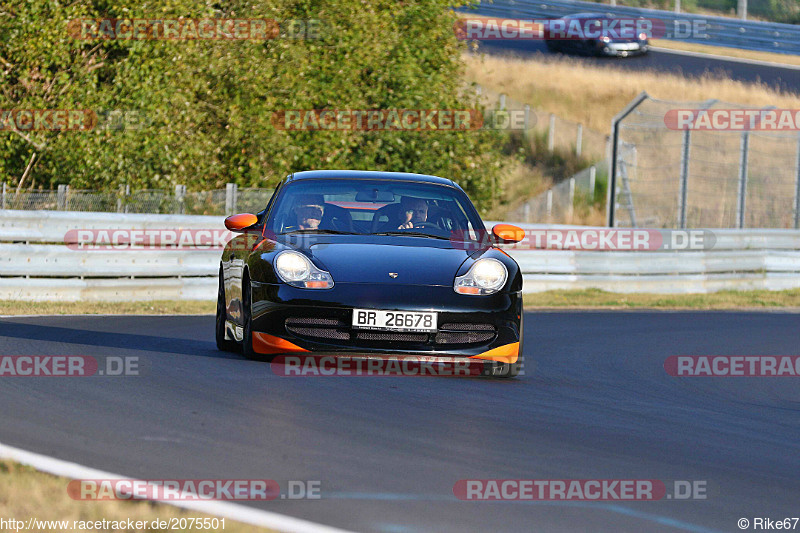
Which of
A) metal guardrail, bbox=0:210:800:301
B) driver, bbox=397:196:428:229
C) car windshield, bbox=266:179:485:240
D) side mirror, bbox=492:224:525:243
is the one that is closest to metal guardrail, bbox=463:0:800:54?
metal guardrail, bbox=0:210:800:301

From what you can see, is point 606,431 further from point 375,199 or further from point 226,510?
point 375,199

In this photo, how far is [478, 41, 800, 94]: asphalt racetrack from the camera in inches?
1666

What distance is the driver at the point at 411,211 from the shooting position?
918 centimetres

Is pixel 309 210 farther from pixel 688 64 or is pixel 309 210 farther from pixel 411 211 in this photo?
pixel 688 64

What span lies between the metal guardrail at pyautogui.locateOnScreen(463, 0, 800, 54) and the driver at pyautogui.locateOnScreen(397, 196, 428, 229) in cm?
3195

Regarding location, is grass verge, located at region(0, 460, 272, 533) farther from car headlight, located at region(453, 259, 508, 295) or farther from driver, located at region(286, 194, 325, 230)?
driver, located at region(286, 194, 325, 230)

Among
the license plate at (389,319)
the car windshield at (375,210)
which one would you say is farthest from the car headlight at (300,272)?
the car windshield at (375,210)

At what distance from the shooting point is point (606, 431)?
6.56 metres

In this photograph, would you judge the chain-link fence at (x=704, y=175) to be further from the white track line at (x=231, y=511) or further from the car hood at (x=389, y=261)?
the white track line at (x=231, y=511)

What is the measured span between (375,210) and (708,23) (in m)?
37.5

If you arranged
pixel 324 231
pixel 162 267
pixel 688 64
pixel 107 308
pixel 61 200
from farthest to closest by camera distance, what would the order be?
pixel 688 64
pixel 61 200
pixel 162 267
pixel 107 308
pixel 324 231

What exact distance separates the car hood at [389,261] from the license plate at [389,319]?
21 cm

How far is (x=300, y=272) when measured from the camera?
324 inches

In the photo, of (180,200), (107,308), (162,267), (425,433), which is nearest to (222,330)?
(425,433)
